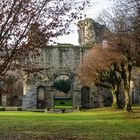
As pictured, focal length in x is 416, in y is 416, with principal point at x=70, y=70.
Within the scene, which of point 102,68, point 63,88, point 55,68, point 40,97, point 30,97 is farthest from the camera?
point 63,88

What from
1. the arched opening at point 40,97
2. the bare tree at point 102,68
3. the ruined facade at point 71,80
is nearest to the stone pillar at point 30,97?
the ruined facade at point 71,80

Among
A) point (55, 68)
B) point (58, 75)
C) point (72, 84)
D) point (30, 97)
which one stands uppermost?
point (55, 68)

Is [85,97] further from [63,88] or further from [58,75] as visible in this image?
[63,88]

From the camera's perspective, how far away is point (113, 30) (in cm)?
2803

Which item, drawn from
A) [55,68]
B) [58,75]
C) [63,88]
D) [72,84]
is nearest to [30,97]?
[58,75]

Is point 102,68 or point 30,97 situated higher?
point 102,68

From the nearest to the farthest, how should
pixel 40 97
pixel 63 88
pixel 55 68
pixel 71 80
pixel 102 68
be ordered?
pixel 102 68 → pixel 55 68 → pixel 40 97 → pixel 71 80 → pixel 63 88

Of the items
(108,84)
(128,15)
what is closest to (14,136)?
(128,15)

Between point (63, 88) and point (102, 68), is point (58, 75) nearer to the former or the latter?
point (102, 68)

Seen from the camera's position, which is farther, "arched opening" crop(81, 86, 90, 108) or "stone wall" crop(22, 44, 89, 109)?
"arched opening" crop(81, 86, 90, 108)

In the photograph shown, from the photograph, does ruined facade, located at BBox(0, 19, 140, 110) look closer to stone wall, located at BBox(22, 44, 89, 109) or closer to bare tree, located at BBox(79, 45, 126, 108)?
stone wall, located at BBox(22, 44, 89, 109)

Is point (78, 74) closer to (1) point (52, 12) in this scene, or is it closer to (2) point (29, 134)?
(2) point (29, 134)

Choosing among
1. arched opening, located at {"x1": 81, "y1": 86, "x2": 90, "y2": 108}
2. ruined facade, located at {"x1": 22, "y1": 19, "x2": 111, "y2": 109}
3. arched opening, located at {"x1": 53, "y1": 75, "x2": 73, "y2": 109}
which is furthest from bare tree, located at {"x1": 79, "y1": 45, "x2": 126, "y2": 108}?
arched opening, located at {"x1": 53, "y1": 75, "x2": 73, "y2": 109}

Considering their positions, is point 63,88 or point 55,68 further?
point 63,88
